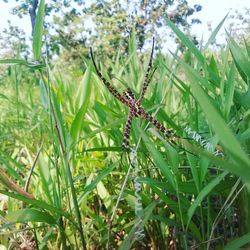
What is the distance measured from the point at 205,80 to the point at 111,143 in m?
0.52

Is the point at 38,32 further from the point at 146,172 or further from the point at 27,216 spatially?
the point at 146,172

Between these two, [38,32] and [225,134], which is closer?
[225,134]

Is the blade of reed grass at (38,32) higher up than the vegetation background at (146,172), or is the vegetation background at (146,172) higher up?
the blade of reed grass at (38,32)

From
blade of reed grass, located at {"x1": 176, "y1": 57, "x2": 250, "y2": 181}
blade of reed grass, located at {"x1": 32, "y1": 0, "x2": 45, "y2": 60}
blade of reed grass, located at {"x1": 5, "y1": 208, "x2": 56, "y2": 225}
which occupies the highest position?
blade of reed grass, located at {"x1": 32, "y1": 0, "x2": 45, "y2": 60}

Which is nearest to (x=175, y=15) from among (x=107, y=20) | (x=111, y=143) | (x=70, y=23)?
(x=107, y=20)

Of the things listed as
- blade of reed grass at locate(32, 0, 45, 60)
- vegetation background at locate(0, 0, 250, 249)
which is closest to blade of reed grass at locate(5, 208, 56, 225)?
vegetation background at locate(0, 0, 250, 249)

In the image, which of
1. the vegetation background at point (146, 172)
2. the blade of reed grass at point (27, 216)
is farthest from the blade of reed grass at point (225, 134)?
the blade of reed grass at point (27, 216)

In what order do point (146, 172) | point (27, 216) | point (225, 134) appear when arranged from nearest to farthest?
point (225, 134), point (27, 216), point (146, 172)

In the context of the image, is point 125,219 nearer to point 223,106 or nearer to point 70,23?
point 223,106

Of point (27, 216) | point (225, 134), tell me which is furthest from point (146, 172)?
point (225, 134)

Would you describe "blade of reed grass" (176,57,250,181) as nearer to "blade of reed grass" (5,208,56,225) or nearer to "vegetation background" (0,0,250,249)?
"vegetation background" (0,0,250,249)

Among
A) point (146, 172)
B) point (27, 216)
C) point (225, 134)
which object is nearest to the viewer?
point (225, 134)

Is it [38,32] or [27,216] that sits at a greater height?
[38,32]

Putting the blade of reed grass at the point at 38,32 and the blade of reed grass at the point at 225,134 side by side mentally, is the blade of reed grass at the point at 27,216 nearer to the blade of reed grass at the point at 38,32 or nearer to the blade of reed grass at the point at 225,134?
the blade of reed grass at the point at 38,32
